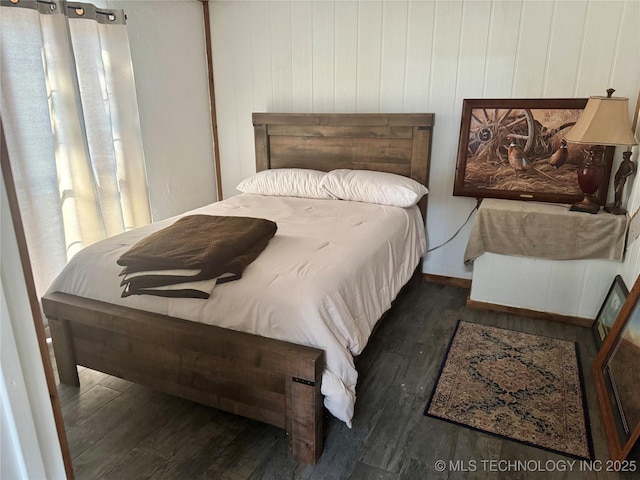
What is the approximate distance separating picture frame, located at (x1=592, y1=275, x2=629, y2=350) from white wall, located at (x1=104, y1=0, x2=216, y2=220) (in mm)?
3143

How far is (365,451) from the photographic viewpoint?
1.75 metres

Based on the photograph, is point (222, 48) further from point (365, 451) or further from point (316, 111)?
point (365, 451)

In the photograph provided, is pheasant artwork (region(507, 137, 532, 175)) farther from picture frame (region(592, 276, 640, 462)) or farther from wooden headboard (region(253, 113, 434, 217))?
picture frame (region(592, 276, 640, 462))

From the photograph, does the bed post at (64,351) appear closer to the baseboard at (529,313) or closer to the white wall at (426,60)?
the white wall at (426,60)

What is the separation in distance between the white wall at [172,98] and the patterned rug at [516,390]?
249 cm

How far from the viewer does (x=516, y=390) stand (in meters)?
2.11

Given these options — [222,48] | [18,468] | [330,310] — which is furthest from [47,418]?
[222,48]

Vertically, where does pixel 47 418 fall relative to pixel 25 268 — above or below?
below

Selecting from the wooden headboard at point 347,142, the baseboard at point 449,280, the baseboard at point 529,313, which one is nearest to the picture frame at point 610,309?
the baseboard at point 529,313

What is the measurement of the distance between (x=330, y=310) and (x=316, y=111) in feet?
7.55

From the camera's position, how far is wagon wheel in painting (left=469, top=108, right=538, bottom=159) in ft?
9.55

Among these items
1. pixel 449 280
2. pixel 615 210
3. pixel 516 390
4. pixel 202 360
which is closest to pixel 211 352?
pixel 202 360

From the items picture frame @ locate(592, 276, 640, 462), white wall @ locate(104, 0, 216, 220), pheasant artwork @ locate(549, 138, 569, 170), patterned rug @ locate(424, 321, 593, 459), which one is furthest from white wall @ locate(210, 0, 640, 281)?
picture frame @ locate(592, 276, 640, 462)

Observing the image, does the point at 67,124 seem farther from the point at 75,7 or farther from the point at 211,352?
the point at 211,352
